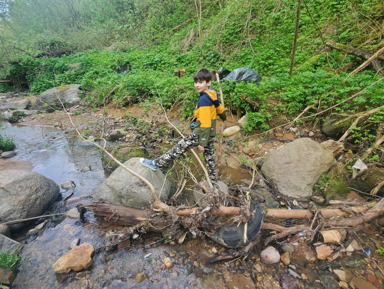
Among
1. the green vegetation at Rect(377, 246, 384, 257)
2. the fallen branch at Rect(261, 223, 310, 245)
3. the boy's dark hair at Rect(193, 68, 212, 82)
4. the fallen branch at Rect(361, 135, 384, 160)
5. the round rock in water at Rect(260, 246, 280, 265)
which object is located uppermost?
the boy's dark hair at Rect(193, 68, 212, 82)

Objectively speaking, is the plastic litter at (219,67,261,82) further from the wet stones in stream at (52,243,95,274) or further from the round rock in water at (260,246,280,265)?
the wet stones in stream at (52,243,95,274)

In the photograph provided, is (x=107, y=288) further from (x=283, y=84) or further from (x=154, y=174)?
(x=283, y=84)

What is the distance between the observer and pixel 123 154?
4586 millimetres

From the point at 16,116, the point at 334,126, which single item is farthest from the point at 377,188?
the point at 16,116

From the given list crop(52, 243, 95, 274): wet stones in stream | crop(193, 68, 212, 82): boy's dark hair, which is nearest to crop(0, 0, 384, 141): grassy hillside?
crop(193, 68, 212, 82): boy's dark hair

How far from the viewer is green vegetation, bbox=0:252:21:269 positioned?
2.32m

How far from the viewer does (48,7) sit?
77.7ft

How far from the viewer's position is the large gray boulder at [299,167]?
10.7 ft

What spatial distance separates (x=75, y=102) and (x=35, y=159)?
14.2 ft

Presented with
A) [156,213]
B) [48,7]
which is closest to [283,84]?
[156,213]

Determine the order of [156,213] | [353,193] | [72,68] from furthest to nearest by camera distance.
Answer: [72,68]
[353,193]
[156,213]

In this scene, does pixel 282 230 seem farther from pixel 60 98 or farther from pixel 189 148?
pixel 60 98

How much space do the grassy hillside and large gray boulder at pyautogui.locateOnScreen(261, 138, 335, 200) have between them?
3.04ft

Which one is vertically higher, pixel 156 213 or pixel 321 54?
pixel 321 54
